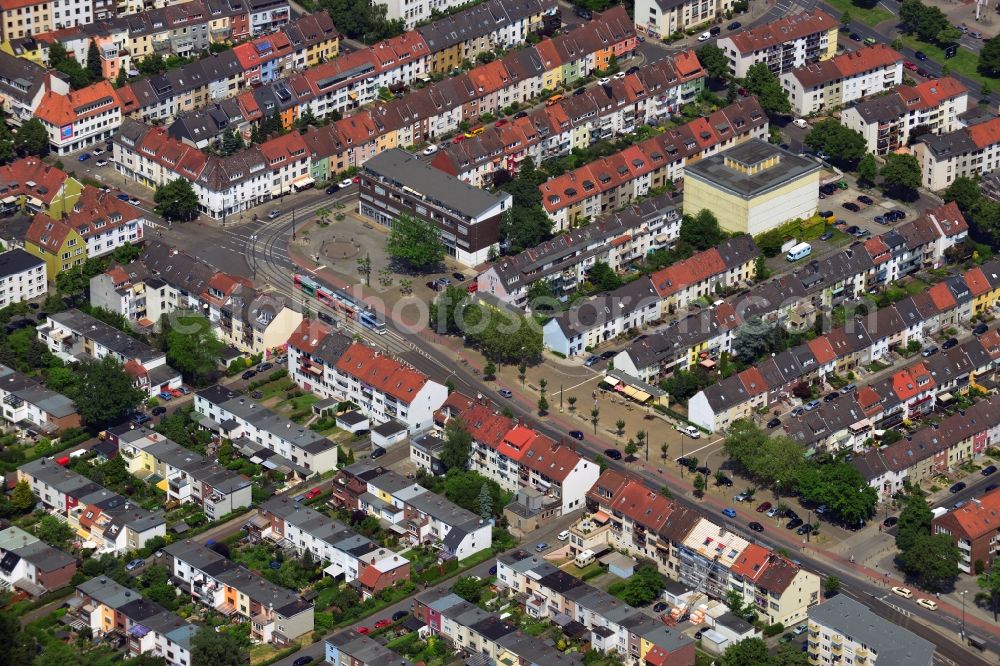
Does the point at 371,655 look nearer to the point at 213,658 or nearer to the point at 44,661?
the point at 213,658

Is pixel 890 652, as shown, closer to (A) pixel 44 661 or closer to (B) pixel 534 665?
(B) pixel 534 665

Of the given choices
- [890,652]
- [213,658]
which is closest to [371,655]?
[213,658]

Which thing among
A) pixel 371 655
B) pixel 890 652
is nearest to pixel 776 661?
pixel 890 652

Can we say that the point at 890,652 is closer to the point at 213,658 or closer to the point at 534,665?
the point at 534,665

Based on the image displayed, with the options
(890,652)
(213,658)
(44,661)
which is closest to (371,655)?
(213,658)

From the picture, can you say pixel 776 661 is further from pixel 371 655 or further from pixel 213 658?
pixel 213 658

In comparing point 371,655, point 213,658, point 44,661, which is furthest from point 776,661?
point 44,661

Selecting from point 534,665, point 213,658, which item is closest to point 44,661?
point 213,658
